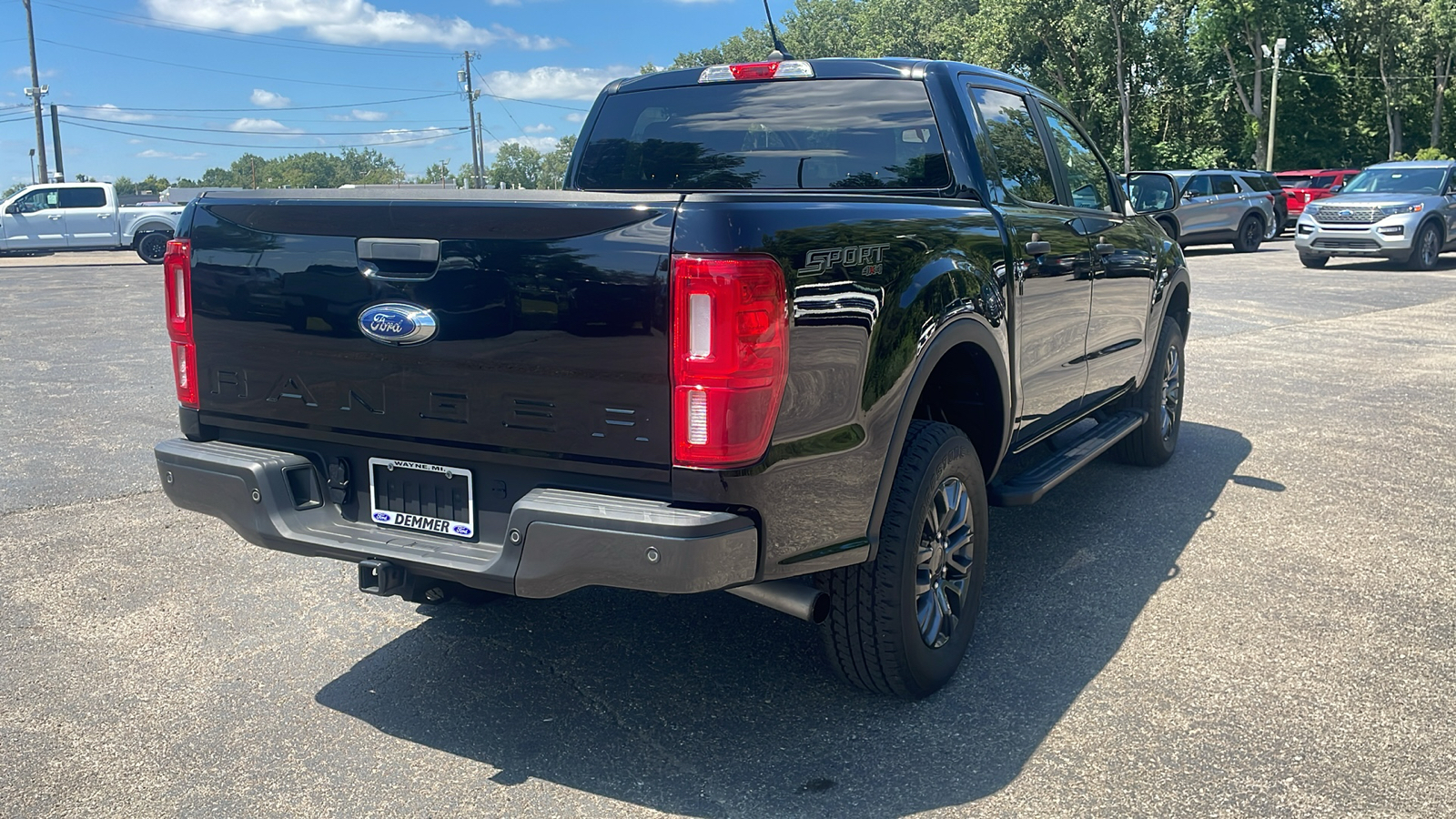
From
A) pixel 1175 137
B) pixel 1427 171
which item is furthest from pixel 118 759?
pixel 1175 137

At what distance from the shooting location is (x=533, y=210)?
279 centimetres

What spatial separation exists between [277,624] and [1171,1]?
51061mm

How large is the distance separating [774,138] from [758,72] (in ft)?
0.97

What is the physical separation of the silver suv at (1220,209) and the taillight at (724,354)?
22386 millimetres

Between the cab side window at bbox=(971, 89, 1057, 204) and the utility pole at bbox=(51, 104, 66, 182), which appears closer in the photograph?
the cab side window at bbox=(971, 89, 1057, 204)

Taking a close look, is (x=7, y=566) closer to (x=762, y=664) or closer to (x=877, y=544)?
(x=762, y=664)

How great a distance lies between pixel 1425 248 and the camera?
1864cm

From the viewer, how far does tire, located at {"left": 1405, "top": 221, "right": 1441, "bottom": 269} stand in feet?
60.4

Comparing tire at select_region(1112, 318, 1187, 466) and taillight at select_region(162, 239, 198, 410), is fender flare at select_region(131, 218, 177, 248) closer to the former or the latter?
tire at select_region(1112, 318, 1187, 466)

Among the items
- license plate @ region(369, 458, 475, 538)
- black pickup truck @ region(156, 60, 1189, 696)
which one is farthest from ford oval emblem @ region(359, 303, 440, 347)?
license plate @ region(369, 458, 475, 538)

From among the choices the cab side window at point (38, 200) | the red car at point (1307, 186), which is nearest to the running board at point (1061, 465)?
the cab side window at point (38, 200)

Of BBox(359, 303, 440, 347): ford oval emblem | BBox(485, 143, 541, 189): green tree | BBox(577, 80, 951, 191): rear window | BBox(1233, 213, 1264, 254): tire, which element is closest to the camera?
BBox(359, 303, 440, 347): ford oval emblem

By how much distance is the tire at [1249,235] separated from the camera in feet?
79.8

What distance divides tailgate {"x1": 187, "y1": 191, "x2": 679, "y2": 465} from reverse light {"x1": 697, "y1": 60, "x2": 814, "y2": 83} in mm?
1699
